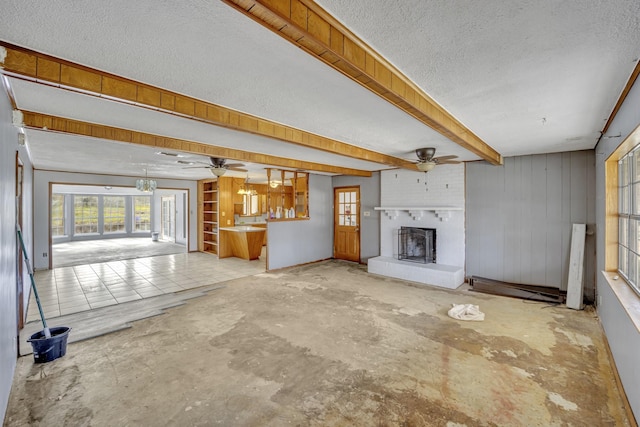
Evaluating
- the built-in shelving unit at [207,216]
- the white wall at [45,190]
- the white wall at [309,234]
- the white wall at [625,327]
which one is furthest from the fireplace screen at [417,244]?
the white wall at [45,190]

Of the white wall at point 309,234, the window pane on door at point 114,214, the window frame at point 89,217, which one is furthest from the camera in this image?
the window pane on door at point 114,214

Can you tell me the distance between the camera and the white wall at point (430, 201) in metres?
5.89

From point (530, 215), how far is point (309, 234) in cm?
486

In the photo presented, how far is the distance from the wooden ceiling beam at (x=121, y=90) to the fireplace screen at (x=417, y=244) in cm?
405

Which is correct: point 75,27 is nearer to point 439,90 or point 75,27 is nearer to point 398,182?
point 439,90

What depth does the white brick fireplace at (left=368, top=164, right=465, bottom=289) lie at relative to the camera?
5766 millimetres

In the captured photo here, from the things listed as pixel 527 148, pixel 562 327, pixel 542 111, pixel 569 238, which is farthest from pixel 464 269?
pixel 542 111

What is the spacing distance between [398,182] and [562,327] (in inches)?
161

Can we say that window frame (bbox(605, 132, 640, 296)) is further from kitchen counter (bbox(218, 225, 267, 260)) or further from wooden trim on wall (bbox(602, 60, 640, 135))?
kitchen counter (bbox(218, 225, 267, 260))

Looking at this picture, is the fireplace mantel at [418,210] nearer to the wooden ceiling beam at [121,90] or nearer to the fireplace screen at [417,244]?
the fireplace screen at [417,244]

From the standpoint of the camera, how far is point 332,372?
2.70m

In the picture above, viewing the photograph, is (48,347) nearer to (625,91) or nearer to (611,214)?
(625,91)

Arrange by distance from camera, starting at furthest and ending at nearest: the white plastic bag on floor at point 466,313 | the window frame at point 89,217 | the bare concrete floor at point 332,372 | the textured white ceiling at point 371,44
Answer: the window frame at point 89,217, the white plastic bag on floor at point 466,313, the bare concrete floor at point 332,372, the textured white ceiling at point 371,44

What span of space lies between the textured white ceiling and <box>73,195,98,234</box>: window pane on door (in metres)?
12.0
